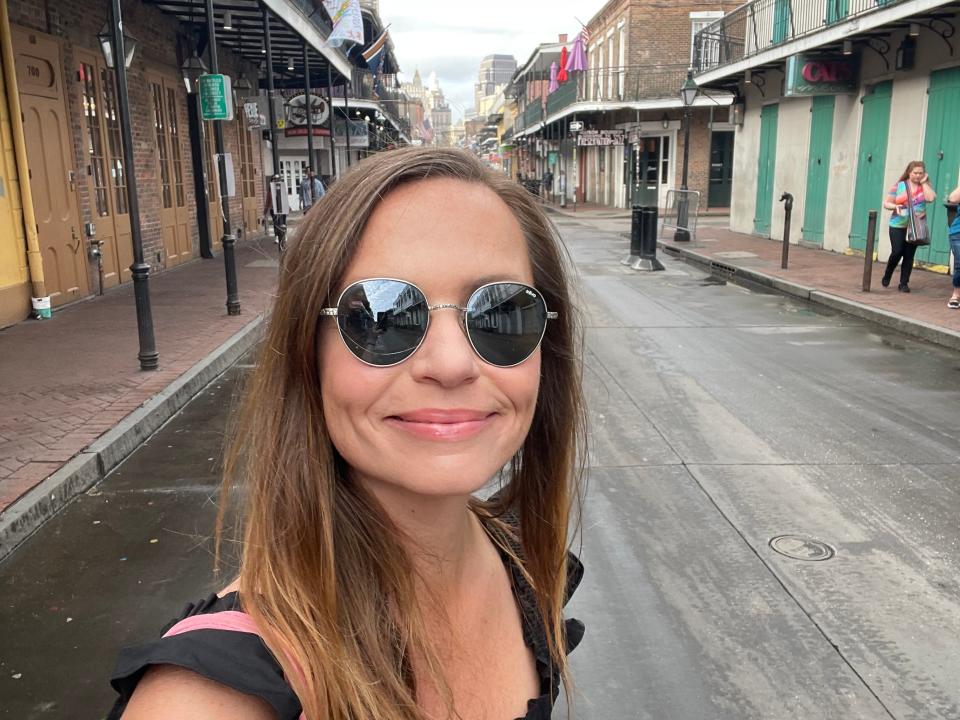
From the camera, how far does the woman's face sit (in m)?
1.29

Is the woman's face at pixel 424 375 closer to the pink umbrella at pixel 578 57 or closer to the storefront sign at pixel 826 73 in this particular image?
the storefront sign at pixel 826 73

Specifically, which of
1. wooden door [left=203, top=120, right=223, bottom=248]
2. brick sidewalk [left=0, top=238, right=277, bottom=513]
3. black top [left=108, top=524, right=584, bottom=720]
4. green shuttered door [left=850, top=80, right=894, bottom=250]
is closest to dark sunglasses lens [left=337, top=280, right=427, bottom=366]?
black top [left=108, top=524, right=584, bottom=720]

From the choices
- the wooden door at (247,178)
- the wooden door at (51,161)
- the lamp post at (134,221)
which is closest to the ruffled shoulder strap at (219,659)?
the lamp post at (134,221)

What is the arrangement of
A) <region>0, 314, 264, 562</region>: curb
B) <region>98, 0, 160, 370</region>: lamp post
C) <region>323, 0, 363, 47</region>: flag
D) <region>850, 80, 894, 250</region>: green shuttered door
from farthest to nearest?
<region>323, 0, 363, 47</region>: flag, <region>850, 80, 894, 250</region>: green shuttered door, <region>98, 0, 160, 370</region>: lamp post, <region>0, 314, 264, 562</region>: curb

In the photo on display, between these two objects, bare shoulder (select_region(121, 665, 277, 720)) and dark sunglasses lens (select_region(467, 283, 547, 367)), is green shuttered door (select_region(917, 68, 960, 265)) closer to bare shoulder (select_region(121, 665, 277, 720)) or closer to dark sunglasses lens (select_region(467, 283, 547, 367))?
dark sunglasses lens (select_region(467, 283, 547, 367))

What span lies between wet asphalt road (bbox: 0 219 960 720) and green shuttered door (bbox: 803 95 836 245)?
11.4 metres

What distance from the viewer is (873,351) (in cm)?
882

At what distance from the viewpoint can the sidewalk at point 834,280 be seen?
9.88m

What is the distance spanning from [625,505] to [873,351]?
5.36m

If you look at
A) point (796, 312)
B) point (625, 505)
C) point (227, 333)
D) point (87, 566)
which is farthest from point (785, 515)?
Answer: point (796, 312)

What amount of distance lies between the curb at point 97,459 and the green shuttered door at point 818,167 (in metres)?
14.5

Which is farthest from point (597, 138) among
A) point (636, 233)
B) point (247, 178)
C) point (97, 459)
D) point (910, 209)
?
point (97, 459)

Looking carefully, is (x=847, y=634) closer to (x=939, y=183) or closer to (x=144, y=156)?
(x=939, y=183)

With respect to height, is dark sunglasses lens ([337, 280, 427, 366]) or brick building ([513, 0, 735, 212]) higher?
brick building ([513, 0, 735, 212])
